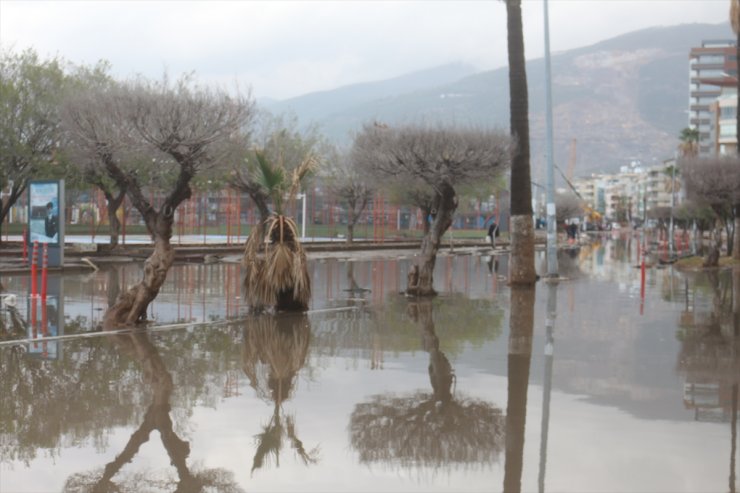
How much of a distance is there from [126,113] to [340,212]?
172ft

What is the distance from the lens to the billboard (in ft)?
90.0

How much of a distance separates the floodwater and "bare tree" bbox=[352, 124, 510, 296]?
300 cm

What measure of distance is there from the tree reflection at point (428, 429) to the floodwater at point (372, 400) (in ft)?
0.10

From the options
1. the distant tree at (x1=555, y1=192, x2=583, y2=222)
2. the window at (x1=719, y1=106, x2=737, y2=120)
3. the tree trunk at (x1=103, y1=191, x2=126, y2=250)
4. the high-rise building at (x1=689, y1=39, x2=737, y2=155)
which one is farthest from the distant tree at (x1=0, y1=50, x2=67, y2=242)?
the high-rise building at (x1=689, y1=39, x2=737, y2=155)

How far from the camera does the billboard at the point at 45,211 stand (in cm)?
2742

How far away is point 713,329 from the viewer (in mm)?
14820

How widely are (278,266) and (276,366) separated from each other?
211 inches

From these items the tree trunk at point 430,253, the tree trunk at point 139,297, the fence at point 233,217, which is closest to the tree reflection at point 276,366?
the tree trunk at point 139,297

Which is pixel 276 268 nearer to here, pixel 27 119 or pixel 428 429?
pixel 428 429

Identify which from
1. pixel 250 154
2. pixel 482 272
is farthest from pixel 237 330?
pixel 250 154

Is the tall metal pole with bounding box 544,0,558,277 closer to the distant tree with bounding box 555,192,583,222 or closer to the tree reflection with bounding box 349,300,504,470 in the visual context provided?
the tree reflection with bounding box 349,300,504,470

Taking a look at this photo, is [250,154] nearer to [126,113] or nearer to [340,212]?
[126,113]

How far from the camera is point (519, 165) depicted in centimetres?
2253

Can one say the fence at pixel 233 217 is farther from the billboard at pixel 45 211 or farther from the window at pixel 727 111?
the window at pixel 727 111
